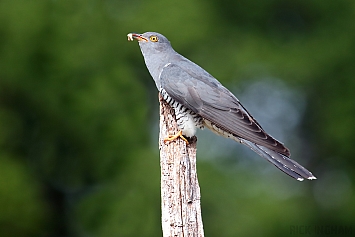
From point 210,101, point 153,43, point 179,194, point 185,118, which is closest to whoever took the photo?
point 179,194

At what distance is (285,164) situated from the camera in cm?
375

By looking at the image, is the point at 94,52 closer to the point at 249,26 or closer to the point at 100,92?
the point at 100,92

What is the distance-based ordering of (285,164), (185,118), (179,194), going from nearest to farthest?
(179,194), (285,164), (185,118)

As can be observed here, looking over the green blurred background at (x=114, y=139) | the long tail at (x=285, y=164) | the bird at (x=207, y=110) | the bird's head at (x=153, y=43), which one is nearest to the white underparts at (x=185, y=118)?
the bird at (x=207, y=110)

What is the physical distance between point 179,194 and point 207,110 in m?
0.91

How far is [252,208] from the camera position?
7.39 m

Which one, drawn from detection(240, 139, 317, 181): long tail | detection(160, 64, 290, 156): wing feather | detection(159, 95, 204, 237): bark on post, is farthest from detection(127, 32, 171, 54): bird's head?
detection(159, 95, 204, 237): bark on post

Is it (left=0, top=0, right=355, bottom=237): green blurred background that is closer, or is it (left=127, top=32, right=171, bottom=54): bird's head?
(left=127, top=32, right=171, bottom=54): bird's head

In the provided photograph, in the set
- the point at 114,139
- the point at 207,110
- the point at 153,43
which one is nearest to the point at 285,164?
the point at 207,110

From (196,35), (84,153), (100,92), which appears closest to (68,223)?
(84,153)

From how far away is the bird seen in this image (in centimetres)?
392

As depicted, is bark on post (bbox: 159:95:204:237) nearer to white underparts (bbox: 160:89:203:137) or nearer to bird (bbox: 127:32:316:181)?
bird (bbox: 127:32:316:181)

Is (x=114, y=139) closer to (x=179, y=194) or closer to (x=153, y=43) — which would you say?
(x=153, y=43)

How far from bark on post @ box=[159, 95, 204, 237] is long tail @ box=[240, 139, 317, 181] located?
1.61 ft
